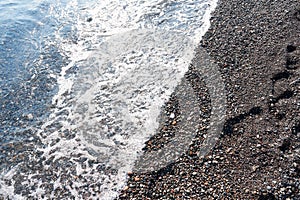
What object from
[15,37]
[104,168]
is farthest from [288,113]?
[15,37]

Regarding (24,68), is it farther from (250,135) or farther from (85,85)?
(250,135)

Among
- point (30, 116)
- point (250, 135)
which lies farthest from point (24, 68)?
point (250, 135)

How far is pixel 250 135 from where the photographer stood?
187 inches

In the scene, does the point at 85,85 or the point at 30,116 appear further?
the point at 85,85

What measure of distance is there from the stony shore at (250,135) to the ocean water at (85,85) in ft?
2.10

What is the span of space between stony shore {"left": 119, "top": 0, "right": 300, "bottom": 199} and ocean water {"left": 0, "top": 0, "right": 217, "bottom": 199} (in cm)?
64

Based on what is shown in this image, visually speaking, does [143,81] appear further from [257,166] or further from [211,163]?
[257,166]

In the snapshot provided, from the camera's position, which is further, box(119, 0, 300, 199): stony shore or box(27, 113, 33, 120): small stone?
box(27, 113, 33, 120): small stone

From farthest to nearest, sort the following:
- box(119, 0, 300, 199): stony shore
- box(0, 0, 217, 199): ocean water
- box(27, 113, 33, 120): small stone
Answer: box(27, 113, 33, 120): small stone < box(0, 0, 217, 199): ocean water < box(119, 0, 300, 199): stony shore

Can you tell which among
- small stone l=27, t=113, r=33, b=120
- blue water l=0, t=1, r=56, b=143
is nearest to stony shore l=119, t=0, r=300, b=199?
small stone l=27, t=113, r=33, b=120

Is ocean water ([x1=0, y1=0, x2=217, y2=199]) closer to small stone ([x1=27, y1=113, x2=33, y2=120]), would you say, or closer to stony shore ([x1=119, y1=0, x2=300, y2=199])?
small stone ([x1=27, y1=113, x2=33, y2=120])

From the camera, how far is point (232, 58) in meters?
6.38

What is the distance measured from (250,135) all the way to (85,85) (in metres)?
4.09

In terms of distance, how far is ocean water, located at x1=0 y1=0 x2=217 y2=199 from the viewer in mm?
5254
